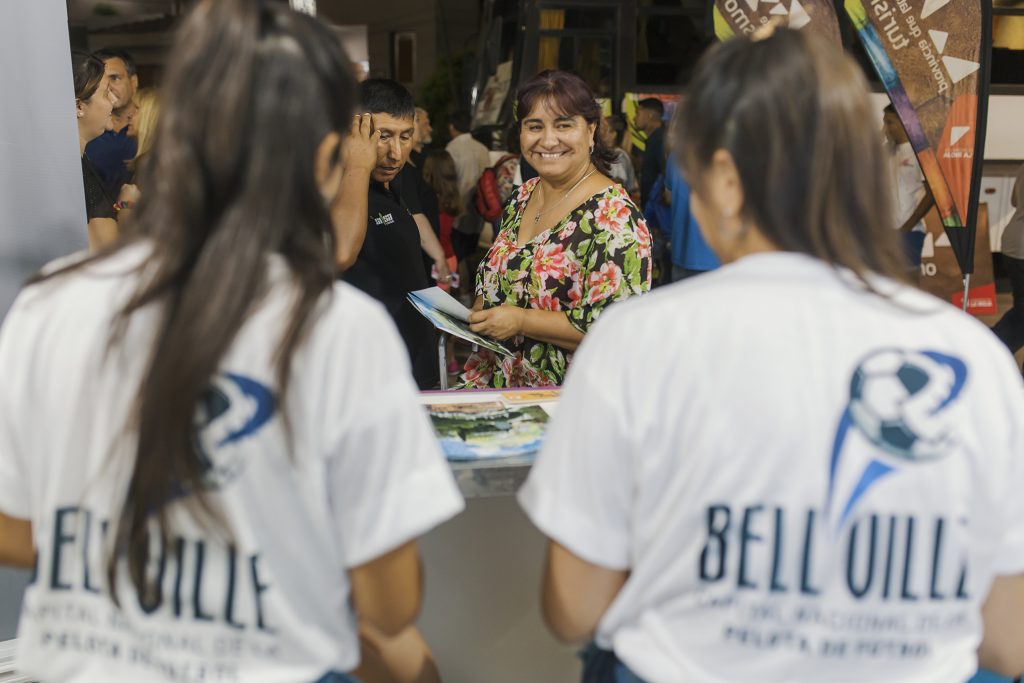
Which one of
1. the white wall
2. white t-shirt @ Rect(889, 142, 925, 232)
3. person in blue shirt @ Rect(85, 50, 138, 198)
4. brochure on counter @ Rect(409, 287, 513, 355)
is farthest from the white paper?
white t-shirt @ Rect(889, 142, 925, 232)

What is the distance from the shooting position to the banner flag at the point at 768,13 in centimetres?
461

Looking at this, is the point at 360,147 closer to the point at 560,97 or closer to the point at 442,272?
the point at 560,97

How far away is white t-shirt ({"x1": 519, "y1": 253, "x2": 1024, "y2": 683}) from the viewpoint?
94 cm

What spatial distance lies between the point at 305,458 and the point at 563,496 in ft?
0.90

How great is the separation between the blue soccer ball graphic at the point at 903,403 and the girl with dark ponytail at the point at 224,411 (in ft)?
1.42

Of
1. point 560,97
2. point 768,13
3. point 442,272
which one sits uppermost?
point 768,13

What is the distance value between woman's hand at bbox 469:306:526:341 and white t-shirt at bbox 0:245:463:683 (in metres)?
1.23

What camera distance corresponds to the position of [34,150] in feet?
6.42

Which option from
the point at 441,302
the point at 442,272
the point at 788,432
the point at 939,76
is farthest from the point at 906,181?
the point at 788,432

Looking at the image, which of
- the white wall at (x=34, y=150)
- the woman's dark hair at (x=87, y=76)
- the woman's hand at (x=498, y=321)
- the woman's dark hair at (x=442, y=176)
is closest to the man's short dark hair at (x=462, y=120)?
the woman's dark hair at (x=442, y=176)

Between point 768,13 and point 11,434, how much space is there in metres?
4.41

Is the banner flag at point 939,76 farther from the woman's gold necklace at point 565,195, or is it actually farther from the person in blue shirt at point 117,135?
the person in blue shirt at point 117,135

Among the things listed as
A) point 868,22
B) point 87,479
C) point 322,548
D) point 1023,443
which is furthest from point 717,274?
point 868,22

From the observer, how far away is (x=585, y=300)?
7.40 feet
